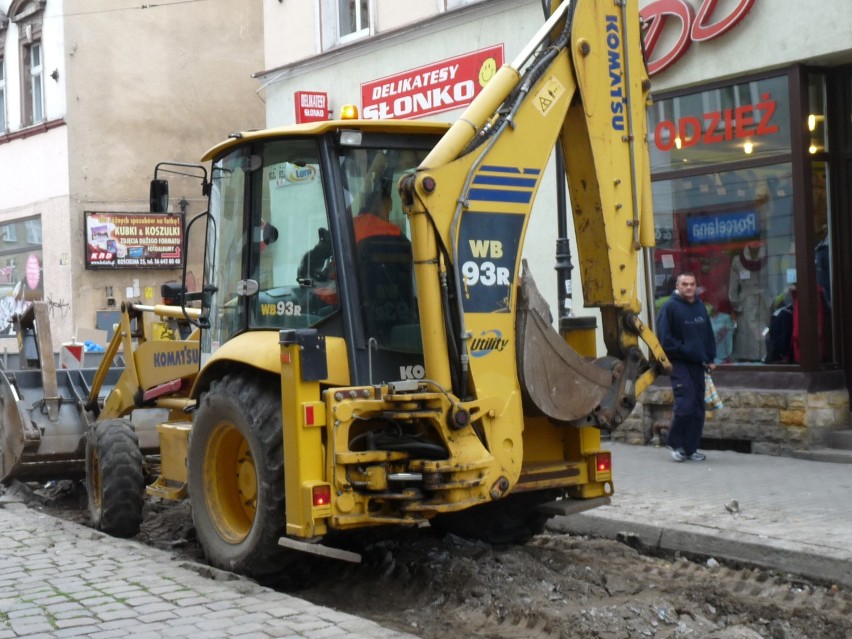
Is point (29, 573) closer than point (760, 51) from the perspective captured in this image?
Yes

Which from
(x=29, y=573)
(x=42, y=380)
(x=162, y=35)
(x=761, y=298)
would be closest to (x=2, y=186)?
(x=162, y=35)

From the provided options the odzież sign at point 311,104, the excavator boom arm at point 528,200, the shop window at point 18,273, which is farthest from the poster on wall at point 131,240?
the excavator boom arm at point 528,200

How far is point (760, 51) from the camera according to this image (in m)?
11.5

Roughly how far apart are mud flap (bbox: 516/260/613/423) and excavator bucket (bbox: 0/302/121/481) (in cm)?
462

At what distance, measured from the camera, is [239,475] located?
23.7 feet

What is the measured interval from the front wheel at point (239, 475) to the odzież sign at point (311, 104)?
10.4 m

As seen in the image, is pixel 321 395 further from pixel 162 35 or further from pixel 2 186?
pixel 2 186

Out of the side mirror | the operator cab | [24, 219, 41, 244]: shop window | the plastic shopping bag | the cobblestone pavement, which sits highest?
[24, 219, 41, 244]: shop window

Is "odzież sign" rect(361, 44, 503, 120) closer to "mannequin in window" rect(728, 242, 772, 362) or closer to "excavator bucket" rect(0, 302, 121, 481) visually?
"mannequin in window" rect(728, 242, 772, 362)

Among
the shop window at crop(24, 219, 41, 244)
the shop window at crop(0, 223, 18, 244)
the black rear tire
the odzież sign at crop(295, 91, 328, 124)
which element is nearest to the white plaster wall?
the shop window at crop(0, 223, 18, 244)

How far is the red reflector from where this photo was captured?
6.12 m

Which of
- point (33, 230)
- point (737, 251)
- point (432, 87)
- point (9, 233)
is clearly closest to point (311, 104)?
point (432, 87)

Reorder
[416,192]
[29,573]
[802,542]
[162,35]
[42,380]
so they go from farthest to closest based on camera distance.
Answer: [162,35]
[42,380]
[802,542]
[29,573]
[416,192]

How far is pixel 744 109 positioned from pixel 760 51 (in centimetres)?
62
